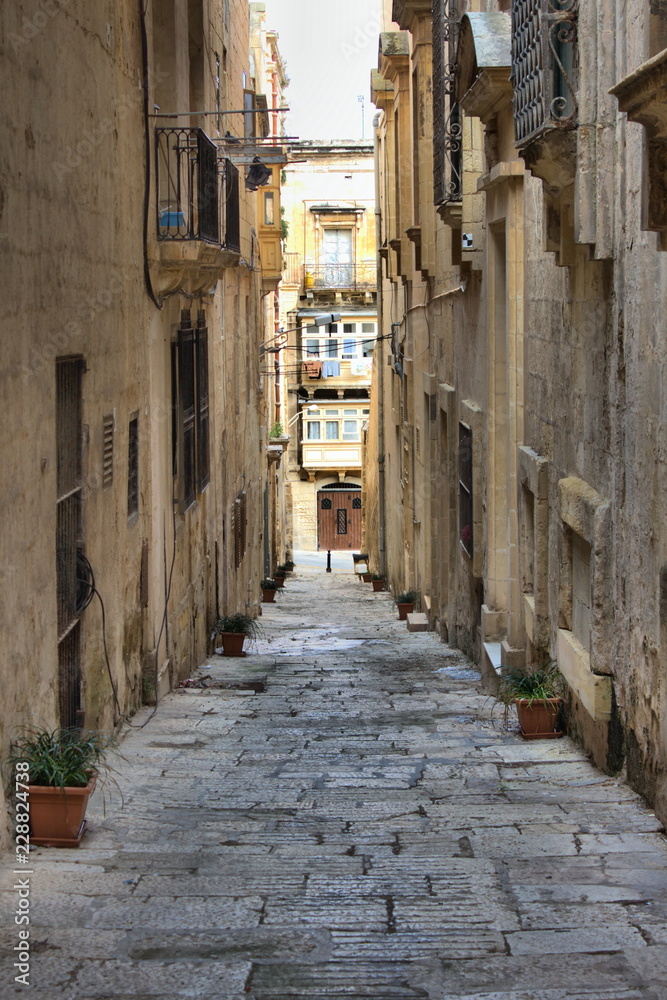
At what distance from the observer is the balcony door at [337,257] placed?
162 feet

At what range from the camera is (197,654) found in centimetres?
1305

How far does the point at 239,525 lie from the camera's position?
18.6 meters

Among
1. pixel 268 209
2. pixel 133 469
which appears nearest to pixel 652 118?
pixel 133 469

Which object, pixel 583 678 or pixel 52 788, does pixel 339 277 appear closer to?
pixel 583 678

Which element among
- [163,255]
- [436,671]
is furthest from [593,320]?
[436,671]

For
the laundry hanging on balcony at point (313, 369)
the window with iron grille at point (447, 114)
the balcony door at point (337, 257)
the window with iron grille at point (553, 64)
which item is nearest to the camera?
the window with iron grille at point (553, 64)

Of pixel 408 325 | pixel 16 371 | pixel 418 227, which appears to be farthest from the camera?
pixel 408 325

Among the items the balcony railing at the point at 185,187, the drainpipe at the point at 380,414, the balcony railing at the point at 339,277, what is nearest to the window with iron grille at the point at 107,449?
the balcony railing at the point at 185,187

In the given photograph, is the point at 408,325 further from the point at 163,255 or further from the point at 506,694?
the point at 506,694

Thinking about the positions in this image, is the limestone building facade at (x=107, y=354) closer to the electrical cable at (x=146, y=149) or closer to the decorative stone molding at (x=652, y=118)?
the electrical cable at (x=146, y=149)

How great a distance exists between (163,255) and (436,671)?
5.02m

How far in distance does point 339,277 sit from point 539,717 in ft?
140

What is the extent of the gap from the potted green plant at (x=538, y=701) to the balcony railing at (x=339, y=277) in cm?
4223

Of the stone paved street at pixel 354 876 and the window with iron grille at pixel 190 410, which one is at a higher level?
the window with iron grille at pixel 190 410
